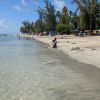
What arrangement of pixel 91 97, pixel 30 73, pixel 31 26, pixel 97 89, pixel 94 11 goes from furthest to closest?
pixel 31 26 → pixel 94 11 → pixel 30 73 → pixel 97 89 → pixel 91 97

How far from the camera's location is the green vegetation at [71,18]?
81169mm

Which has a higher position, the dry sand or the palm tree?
the palm tree

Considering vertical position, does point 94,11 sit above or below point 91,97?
above

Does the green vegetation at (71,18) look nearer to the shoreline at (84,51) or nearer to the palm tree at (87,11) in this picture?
the palm tree at (87,11)

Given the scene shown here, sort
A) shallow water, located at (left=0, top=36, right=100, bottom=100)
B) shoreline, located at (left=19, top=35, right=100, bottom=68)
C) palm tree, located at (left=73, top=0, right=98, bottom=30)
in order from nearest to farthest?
shallow water, located at (left=0, top=36, right=100, bottom=100) < shoreline, located at (left=19, top=35, right=100, bottom=68) < palm tree, located at (left=73, top=0, right=98, bottom=30)

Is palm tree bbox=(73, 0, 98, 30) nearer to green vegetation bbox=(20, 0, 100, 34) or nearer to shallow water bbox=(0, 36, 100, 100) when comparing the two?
green vegetation bbox=(20, 0, 100, 34)

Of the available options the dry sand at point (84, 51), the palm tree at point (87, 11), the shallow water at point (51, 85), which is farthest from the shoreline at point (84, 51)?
the palm tree at point (87, 11)

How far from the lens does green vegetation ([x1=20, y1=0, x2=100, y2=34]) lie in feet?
266

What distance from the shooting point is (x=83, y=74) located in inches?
585

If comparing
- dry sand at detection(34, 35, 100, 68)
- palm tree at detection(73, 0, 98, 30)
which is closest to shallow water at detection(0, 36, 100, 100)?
dry sand at detection(34, 35, 100, 68)

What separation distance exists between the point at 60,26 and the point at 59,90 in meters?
93.8

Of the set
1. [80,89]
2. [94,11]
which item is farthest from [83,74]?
[94,11]

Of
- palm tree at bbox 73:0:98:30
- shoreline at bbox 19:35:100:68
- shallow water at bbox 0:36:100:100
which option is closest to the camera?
shallow water at bbox 0:36:100:100

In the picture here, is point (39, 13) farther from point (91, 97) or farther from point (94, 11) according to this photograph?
point (91, 97)
